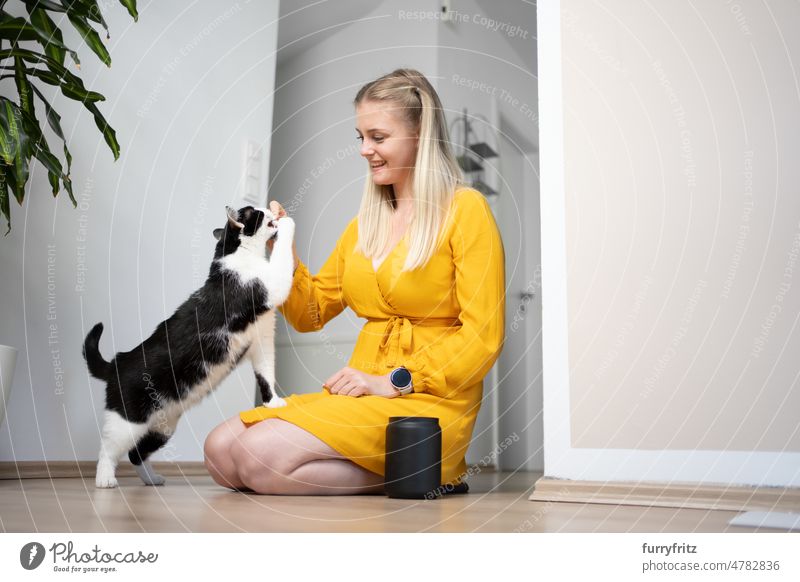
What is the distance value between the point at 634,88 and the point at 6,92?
134 cm

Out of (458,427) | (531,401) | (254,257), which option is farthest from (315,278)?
(531,401)

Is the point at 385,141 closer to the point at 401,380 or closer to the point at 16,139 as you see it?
the point at 401,380

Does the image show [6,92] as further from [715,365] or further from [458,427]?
[715,365]

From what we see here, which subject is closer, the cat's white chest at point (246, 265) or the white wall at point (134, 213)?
the cat's white chest at point (246, 265)

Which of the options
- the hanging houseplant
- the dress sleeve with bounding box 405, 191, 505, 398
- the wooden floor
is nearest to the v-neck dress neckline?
the dress sleeve with bounding box 405, 191, 505, 398

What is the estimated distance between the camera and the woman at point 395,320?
4.01 ft

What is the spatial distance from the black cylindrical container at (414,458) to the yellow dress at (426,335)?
0.26ft

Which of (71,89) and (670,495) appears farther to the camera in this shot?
(71,89)

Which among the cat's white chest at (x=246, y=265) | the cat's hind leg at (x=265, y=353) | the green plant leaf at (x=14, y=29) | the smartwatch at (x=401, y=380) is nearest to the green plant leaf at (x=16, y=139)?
the green plant leaf at (x=14, y=29)

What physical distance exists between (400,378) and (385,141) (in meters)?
0.48

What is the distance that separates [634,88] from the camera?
3.98ft

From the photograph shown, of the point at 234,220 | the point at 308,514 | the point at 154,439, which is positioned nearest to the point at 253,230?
the point at 234,220

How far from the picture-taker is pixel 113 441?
121cm
